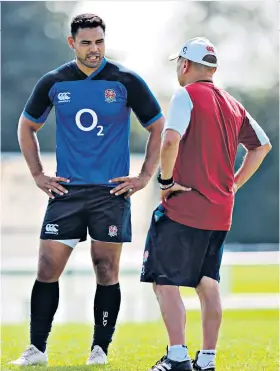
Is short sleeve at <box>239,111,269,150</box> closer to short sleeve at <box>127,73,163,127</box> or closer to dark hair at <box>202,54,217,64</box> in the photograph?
dark hair at <box>202,54,217,64</box>

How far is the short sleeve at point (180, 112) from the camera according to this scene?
5.09 meters

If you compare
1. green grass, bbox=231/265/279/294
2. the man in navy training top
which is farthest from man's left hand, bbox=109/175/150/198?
green grass, bbox=231/265/279/294

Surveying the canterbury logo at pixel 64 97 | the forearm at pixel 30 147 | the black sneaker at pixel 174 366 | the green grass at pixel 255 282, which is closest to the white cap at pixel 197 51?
the canterbury logo at pixel 64 97

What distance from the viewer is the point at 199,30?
36.9 metres

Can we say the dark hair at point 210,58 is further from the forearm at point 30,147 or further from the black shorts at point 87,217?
the forearm at point 30,147

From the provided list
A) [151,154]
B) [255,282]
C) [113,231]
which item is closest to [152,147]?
[151,154]

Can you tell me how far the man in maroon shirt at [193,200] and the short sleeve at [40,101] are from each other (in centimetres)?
88

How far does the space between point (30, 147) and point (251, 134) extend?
1.35 m

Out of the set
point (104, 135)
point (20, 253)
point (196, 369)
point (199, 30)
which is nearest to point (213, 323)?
point (196, 369)

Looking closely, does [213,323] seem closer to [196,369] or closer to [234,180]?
[196,369]

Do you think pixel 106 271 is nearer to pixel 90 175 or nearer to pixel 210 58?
pixel 90 175

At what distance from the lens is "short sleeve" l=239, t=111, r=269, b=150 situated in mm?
5559

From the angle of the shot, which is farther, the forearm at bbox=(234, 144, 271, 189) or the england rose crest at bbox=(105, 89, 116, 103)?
the england rose crest at bbox=(105, 89, 116, 103)

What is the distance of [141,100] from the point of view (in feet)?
19.2
